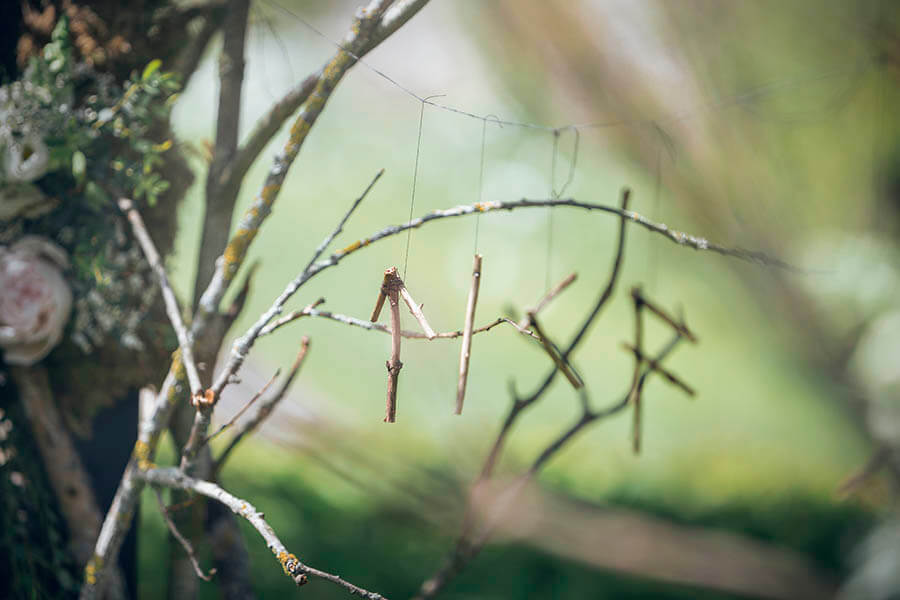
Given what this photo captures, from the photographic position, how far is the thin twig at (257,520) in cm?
36

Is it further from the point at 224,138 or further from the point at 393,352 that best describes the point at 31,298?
the point at 393,352

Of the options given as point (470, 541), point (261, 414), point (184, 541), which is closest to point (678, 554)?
point (470, 541)

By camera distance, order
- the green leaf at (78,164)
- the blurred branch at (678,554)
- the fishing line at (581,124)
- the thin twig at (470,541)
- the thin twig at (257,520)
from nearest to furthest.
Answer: the thin twig at (257,520)
the fishing line at (581,124)
the green leaf at (78,164)
the thin twig at (470,541)
the blurred branch at (678,554)

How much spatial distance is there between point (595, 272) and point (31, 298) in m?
1.26

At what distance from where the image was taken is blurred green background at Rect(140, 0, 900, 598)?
1196 millimetres

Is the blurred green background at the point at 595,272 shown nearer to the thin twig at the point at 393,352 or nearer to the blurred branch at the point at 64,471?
the blurred branch at the point at 64,471

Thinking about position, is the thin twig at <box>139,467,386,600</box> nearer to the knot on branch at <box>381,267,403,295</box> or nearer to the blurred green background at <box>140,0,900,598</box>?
the knot on branch at <box>381,267,403,295</box>

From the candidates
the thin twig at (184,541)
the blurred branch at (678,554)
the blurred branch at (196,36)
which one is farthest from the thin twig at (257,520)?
the blurred branch at (678,554)

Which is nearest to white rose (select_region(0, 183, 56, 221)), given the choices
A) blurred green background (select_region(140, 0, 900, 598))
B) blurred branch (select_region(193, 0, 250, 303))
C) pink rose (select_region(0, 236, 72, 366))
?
pink rose (select_region(0, 236, 72, 366))

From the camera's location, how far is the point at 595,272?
166 cm

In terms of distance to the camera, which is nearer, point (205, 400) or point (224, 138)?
point (205, 400)

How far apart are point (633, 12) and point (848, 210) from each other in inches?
25.7

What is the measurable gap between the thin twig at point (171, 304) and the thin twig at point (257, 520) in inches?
2.1

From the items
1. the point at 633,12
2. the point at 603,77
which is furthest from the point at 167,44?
the point at 633,12
